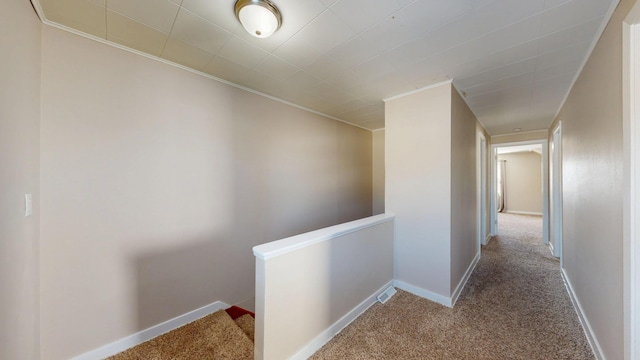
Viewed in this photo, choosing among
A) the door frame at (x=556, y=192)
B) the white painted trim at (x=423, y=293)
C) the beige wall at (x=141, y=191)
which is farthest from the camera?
the door frame at (x=556, y=192)

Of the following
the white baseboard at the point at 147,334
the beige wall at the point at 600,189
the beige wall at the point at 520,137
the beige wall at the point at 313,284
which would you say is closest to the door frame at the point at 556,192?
the beige wall at the point at 520,137

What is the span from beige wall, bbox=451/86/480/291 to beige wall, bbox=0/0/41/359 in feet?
9.97

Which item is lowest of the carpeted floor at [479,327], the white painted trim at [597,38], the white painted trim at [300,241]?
the carpeted floor at [479,327]

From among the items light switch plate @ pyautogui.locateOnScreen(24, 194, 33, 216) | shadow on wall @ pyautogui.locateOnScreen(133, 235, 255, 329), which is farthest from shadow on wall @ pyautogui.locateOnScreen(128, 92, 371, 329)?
light switch plate @ pyautogui.locateOnScreen(24, 194, 33, 216)

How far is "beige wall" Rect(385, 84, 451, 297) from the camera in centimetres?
225

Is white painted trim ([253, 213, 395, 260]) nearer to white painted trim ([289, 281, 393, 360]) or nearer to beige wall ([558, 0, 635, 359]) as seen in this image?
white painted trim ([289, 281, 393, 360])

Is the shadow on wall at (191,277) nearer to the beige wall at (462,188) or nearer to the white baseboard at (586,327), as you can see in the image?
the beige wall at (462,188)

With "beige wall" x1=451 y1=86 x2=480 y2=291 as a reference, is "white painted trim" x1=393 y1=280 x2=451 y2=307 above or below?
below

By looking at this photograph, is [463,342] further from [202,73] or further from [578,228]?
[202,73]

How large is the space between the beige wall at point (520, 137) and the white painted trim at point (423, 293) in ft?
13.4

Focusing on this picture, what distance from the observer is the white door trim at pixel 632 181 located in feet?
3.50

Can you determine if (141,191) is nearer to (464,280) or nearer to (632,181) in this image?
(632,181)

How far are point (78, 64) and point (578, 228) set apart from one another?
429 centimetres

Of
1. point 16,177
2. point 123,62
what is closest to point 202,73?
point 123,62
